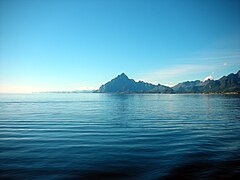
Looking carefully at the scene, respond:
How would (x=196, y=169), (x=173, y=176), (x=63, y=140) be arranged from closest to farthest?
(x=173, y=176) → (x=196, y=169) → (x=63, y=140)

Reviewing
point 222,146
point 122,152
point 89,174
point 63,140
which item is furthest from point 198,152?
point 63,140

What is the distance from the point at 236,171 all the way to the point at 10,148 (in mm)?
19155

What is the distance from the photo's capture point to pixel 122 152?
1620 centimetres

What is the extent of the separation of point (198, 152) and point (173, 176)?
6.21 meters

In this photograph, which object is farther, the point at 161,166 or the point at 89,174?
the point at 161,166

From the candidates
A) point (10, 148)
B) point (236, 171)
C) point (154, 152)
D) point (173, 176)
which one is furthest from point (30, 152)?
point (236, 171)

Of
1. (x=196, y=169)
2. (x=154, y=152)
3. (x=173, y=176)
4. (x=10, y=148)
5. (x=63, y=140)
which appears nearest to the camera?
(x=173, y=176)

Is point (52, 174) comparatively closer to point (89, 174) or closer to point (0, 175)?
point (89, 174)

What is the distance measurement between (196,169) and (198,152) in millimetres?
4308

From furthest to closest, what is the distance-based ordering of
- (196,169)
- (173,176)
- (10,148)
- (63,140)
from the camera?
(63,140) → (10,148) → (196,169) → (173,176)

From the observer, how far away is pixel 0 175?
37.6ft

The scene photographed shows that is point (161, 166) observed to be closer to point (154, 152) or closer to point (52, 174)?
point (154, 152)

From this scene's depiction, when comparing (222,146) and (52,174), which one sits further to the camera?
(222,146)

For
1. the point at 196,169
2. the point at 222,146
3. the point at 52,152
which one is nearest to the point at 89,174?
the point at 52,152
